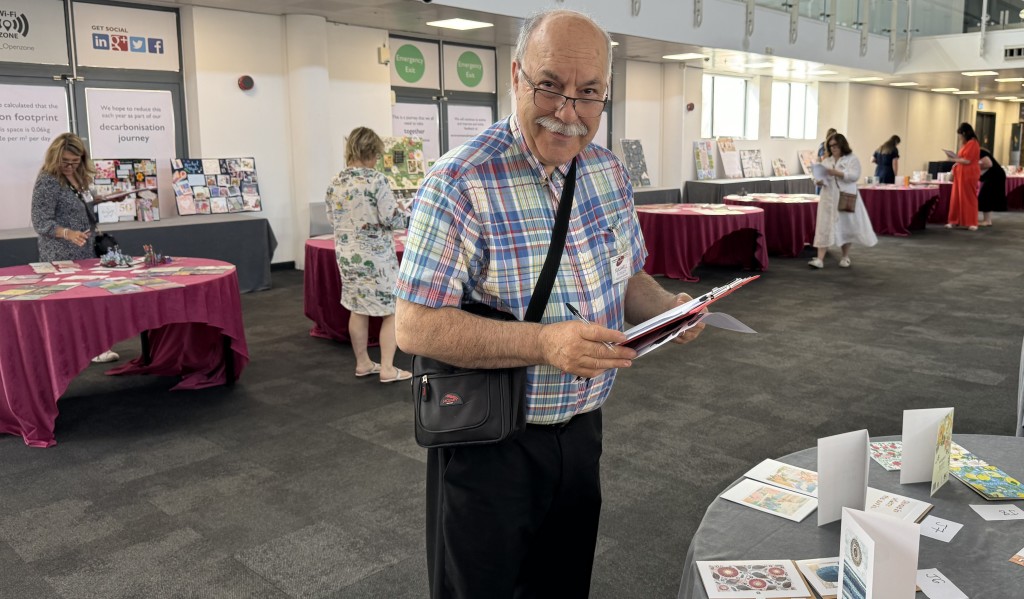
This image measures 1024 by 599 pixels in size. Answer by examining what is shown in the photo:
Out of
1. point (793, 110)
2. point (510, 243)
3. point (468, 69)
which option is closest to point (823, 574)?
point (510, 243)

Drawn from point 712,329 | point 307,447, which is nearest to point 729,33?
point 712,329

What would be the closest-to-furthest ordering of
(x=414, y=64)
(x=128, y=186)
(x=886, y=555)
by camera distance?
1. (x=886, y=555)
2. (x=128, y=186)
3. (x=414, y=64)

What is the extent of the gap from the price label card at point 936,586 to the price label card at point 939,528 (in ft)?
0.47

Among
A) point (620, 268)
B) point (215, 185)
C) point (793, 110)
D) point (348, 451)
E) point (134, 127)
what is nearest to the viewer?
point (620, 268)

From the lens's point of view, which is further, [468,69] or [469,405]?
[468,69]

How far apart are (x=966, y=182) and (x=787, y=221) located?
513 centimetres

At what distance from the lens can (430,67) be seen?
10578mm

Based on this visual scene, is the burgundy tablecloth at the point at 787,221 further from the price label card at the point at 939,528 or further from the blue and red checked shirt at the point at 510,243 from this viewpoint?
the blue and red checked shirt at the point at 510,243

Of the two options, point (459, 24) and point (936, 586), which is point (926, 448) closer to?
point (936, 586)

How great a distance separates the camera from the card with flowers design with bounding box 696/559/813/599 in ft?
4.29

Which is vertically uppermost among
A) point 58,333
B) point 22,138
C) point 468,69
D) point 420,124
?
point 468,69

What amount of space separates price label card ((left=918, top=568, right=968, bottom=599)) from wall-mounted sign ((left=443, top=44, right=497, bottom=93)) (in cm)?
1015

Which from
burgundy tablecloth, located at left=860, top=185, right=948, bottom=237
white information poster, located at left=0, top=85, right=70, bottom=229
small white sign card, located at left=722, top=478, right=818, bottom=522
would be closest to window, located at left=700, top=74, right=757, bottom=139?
burgundy tablecloth, located at left=860, top=185, right=948, bottom=237

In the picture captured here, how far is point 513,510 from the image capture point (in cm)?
150
